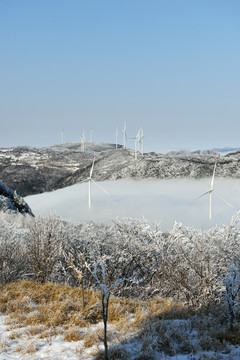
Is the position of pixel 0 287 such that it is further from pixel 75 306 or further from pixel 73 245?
pixel 73 245

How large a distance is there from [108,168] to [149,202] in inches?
1218

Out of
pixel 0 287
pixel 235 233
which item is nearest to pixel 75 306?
pixel 0 287

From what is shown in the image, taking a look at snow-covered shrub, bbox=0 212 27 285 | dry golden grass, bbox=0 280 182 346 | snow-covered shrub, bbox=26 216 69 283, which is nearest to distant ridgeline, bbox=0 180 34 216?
snow-covered shrub, bbox=0 212 27 285

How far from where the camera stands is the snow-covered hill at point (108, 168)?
8088 centimetres

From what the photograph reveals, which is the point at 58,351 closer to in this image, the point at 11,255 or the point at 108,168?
the point at 11,255

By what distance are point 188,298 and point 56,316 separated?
6378 millimetres

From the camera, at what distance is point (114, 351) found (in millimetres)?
8953

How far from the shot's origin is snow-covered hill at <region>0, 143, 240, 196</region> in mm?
80875

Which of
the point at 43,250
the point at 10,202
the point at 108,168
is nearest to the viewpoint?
the point at 43,250

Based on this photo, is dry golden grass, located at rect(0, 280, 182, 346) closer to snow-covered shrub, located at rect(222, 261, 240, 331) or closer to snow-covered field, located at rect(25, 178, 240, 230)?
snow-covered shrub, located at rect(222, 261, 240, 331)

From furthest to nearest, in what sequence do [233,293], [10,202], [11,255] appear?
[10,202] → [11,255] → [233,293]

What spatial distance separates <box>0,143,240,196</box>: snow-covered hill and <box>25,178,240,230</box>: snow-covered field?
403 cm

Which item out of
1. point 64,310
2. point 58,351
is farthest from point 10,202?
point 58,351

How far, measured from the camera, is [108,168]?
9319 centimetres
